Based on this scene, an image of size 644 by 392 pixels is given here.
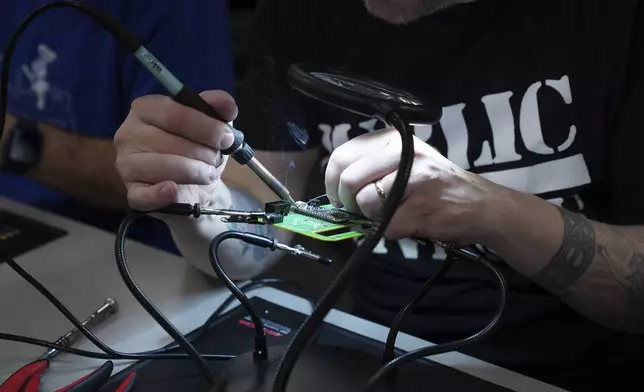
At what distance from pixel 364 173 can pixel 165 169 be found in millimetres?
194

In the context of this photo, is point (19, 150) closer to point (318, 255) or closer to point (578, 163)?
point (318, 255)

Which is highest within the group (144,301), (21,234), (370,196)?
(370,196)

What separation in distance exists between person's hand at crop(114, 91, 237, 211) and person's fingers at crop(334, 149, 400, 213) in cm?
11

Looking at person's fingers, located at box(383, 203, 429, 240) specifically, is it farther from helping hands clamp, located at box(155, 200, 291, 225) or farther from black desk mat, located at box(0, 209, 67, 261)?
black desk mat, located at box(0, 209, 67, 261)

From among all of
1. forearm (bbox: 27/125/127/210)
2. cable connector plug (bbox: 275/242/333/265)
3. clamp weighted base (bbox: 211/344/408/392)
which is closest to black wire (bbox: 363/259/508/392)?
clamp weighted base (bbox: 211/344/408/392)

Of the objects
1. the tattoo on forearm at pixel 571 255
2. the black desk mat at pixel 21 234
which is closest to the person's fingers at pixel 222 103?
the tattoo on forearm at pixel 571 255

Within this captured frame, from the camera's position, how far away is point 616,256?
709 mm

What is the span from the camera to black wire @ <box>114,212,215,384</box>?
1.85 ft

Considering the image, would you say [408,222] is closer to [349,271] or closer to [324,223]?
[324,223]

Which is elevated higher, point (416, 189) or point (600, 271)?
point (416, 189)

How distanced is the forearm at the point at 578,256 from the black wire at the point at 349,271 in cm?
26

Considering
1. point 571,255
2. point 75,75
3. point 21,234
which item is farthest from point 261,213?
point 75,75

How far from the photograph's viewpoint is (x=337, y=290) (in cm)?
39

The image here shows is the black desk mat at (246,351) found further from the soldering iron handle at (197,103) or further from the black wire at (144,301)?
the soldering iron handle at (197,103)
